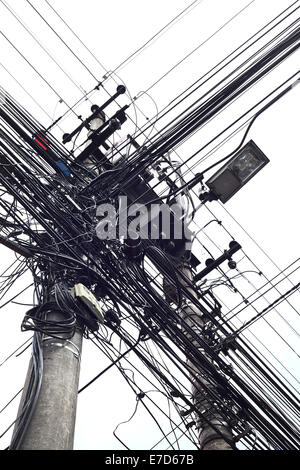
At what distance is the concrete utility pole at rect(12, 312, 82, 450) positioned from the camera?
2.56 m

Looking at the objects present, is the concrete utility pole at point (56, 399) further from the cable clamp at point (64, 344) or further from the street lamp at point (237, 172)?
the street lamp at point (237, 172)

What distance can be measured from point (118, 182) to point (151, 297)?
3.77 feet

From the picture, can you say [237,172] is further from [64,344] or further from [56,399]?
[56,399]

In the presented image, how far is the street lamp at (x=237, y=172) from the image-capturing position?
4.55 metres

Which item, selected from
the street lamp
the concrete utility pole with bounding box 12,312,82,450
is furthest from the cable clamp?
the street lamp

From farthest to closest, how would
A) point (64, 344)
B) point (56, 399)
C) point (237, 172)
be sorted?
point (237, 172), point (64, 344), point (56, 399)

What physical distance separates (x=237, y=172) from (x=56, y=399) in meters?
2.81

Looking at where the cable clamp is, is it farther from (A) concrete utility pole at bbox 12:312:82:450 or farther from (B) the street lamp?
(B) the street lamp

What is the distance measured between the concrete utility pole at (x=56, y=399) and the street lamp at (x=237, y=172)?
221 cm

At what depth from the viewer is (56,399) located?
277cm

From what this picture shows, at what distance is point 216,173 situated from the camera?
187 inches

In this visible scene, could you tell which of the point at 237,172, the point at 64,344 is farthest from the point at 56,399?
the point at 237,172

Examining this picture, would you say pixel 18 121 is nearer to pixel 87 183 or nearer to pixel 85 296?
pixel 87 183

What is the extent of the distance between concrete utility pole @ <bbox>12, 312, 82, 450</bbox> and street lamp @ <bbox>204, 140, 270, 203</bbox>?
2.21 m
